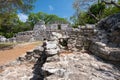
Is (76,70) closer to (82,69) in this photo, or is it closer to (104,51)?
(82,69)

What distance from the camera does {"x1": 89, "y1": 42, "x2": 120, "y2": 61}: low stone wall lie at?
258 inches

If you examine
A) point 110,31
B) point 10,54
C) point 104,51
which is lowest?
point 10,54

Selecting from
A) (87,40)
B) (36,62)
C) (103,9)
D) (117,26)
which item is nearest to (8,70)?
(36,62)

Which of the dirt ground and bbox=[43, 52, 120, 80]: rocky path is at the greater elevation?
bbox=[43, 52, 120, 80]: rocky path

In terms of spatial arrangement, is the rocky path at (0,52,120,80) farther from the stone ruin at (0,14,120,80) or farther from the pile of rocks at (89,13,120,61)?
the pile of rocks at (89,13,120,61)

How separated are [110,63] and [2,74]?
4.43 metres

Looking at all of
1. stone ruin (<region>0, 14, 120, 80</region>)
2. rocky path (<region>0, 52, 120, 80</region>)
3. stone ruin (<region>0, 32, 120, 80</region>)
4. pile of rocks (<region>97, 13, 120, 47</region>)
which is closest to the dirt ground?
stone ruin (<region>0, 32, 120, 80</region>)

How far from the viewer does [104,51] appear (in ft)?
22.8

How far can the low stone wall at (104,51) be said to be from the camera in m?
6.56

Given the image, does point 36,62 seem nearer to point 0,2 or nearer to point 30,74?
point 30,74

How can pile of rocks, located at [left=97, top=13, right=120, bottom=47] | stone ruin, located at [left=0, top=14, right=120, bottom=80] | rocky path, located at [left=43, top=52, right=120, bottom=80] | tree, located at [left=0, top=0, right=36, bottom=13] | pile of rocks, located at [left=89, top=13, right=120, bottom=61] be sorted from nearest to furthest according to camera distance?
rocky path, located at [left=43, top=52, right=120, bottom=80], stone ruin, located at [left=0, top=14, right=120, bottom=80], pile of rocks, located at [left=89, top=13, right=120, bottom=61], pile of rocks, located at [left=97, top=13, right=120, bottom=47], tree, located at [left=0, top=0, right=36, bottom=13]

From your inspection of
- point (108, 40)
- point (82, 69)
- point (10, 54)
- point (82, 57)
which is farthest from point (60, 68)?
point (10, 54)

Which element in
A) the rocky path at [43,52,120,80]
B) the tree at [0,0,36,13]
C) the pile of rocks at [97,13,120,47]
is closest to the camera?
the rocky path at [43,52,120,80]

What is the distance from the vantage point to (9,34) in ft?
144
